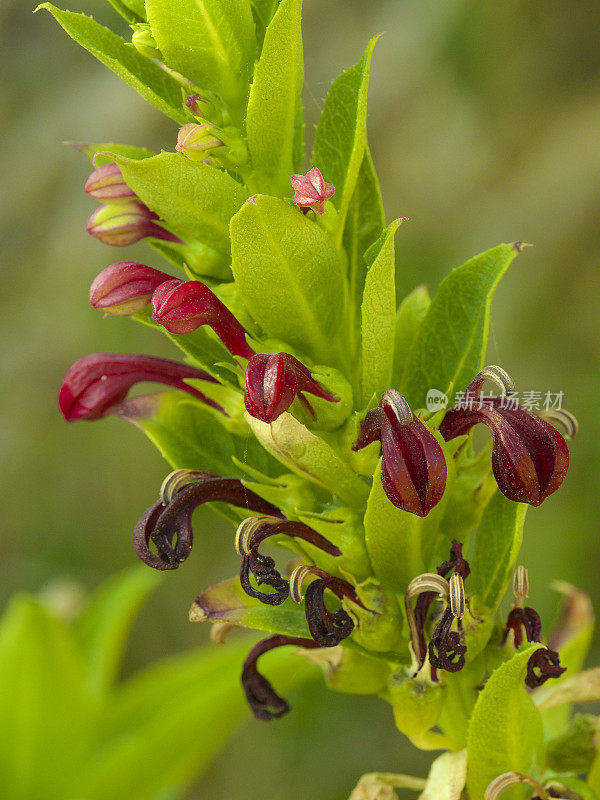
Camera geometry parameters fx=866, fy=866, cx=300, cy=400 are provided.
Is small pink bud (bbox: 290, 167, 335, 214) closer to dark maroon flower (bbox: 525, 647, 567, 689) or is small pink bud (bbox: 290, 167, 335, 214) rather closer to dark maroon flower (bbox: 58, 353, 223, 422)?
dark maroon flower (bbox: 58, 353, 223, 422)

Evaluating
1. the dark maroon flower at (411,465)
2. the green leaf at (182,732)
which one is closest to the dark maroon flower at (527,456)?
the dark maroon flower at (411,465)

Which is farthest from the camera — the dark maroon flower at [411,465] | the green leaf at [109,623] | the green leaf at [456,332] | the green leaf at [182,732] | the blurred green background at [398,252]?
the blurred green background at [398,252]

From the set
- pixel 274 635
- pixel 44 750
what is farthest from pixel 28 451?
pixel 274 635

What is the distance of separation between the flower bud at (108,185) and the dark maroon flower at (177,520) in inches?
6.9

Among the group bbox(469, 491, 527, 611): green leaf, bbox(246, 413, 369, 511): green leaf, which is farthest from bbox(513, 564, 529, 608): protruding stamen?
bbox(246, 413, 369, 511): green leaf

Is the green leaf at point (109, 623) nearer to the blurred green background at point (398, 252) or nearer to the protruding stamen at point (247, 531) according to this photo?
the protruding stamen at point (247, 531)

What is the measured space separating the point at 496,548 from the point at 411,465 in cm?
15

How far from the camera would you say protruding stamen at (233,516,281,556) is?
0.48 metres

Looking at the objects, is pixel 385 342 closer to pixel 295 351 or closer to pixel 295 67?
pixel 295 351

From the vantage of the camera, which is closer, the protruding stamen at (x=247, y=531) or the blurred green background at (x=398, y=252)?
the protruding stamen at (x=247, y=531)

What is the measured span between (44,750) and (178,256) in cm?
75

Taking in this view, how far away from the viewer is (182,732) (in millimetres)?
→ 987

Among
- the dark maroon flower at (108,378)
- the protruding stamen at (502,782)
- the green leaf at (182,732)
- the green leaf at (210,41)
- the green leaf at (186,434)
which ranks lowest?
the green leaf at (182,732)

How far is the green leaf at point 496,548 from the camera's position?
52 centimetres
